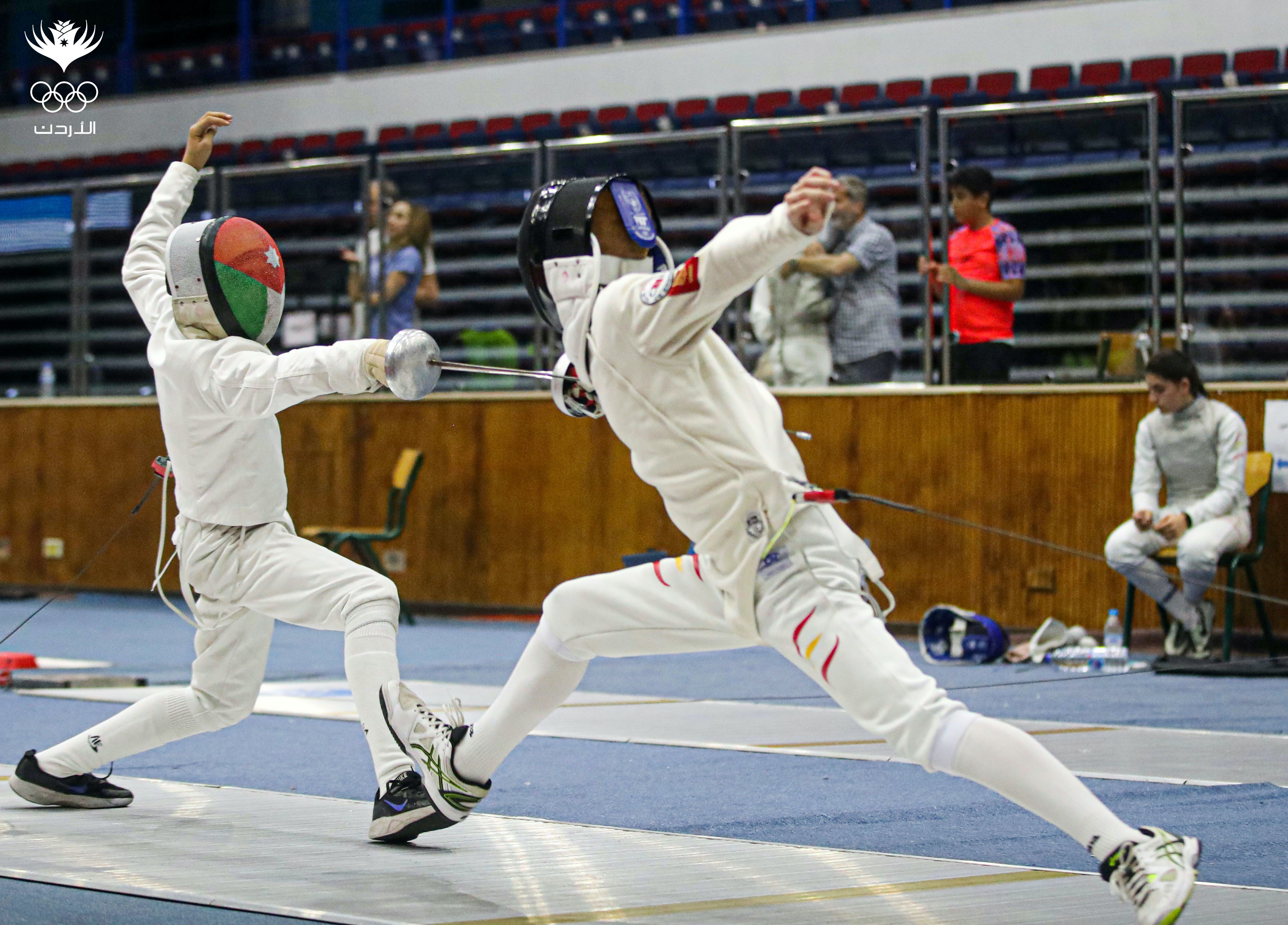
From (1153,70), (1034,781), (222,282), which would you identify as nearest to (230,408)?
(222,282)

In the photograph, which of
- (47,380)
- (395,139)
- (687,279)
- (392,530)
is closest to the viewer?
(687,279)

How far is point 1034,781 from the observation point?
2057 mm

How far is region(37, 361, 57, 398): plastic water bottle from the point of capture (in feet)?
29.5

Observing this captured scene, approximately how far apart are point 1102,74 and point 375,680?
9265mm

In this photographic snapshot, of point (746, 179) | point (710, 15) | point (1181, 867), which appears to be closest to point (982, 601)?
point (746, 179)

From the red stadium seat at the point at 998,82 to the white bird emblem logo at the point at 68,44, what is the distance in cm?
989

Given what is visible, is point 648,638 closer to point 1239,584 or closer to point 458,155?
point 1239,584

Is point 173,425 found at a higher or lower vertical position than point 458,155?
lower

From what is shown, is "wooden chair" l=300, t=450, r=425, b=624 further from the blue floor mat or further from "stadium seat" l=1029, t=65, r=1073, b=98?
"stadium seat" l=1029, t=65, r=1073, b=98

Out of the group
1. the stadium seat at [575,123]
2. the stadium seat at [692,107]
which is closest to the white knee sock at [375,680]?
the stadium seat at [575,123]

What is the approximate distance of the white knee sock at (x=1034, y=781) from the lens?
205cm

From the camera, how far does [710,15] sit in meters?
12.9

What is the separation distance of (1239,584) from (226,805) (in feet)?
14.6

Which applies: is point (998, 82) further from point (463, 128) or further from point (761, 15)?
point (463, 128)
